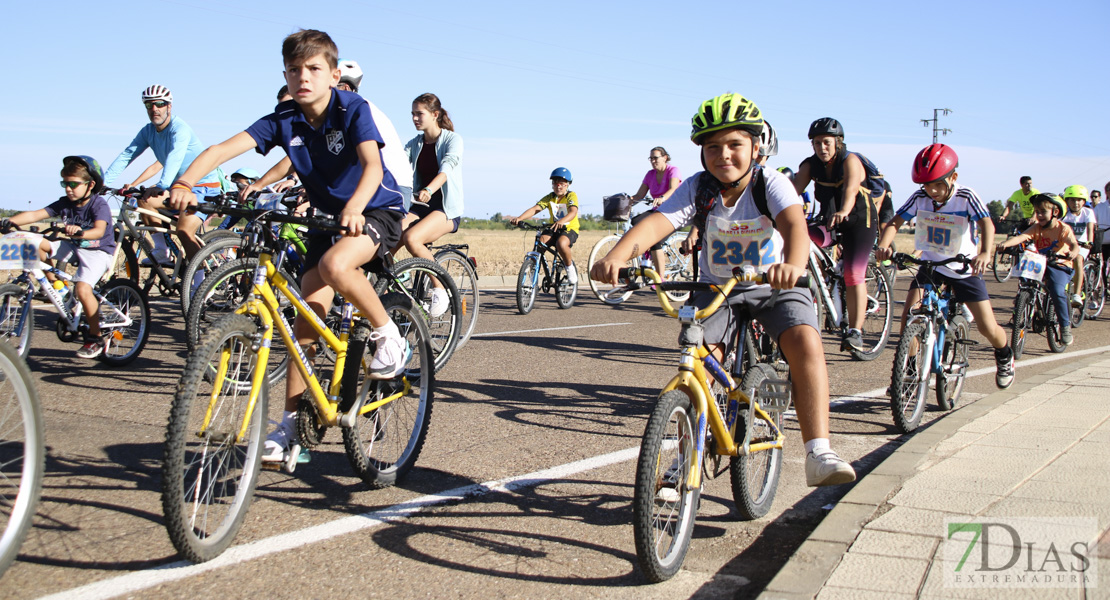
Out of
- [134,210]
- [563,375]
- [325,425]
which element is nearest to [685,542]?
[325,425]

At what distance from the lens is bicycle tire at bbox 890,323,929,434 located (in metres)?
5.94

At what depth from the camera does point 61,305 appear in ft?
24.5

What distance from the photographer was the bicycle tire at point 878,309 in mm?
9742

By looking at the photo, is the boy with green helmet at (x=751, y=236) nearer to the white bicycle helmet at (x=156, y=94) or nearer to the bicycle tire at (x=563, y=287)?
the white bicycle helmet at (x=156, y=94)

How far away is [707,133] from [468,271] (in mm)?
5177

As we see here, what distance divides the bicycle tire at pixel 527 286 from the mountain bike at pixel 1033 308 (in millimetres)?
5695

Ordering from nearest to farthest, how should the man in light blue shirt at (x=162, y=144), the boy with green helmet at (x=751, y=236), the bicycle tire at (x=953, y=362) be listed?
the boy with green helmet at (x=751, y=236)
the bicycle tire at (x=953, y=362)
the man in light blue shirt at (x=162, y=144)

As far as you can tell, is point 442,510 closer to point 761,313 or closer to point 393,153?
point 761,313

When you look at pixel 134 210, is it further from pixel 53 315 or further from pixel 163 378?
pixel 53 315

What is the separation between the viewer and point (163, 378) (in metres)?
7.08

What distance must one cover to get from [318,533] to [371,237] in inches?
53.5

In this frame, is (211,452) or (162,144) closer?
(211,452)

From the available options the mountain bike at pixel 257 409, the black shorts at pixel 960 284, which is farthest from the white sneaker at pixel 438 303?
the black shorts at pixel 960 284

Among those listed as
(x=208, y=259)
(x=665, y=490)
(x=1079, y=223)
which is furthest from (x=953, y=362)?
(x=1079, y=223)
